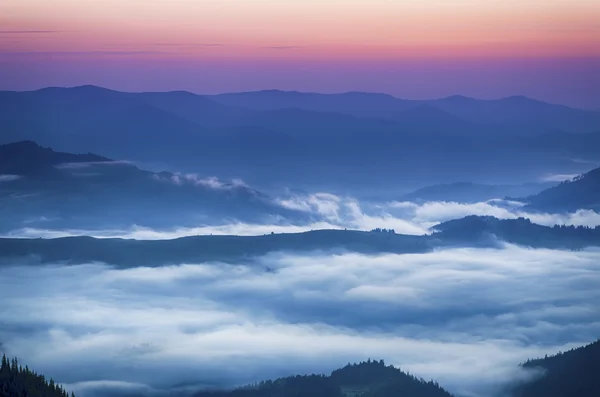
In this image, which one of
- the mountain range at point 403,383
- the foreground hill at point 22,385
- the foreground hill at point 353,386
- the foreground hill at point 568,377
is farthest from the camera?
the foreground hill at point 353,386

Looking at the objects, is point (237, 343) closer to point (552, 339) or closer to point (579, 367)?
point (552, 339)

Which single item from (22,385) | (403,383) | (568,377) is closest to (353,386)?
(403,383)

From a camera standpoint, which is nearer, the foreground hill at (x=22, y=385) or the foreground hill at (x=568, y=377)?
the foreground hill at (x=22, y=385)

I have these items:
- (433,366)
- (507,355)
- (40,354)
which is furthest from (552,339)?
(40,354)

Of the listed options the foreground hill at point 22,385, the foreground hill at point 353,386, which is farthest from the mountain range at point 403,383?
the foreground hill at point 22,385

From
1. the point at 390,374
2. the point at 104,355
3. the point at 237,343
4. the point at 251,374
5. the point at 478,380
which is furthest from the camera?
the point at 237,343

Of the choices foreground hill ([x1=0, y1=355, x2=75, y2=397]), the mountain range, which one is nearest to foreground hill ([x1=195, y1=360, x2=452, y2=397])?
the mountain range

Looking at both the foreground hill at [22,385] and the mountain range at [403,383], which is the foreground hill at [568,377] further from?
the foreground hill at [22,385]
